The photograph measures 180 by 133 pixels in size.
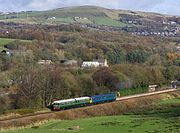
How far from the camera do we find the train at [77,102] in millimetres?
62994

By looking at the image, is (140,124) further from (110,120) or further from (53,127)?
(53,127)

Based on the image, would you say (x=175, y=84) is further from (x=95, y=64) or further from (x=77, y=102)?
(x=77, y=102)

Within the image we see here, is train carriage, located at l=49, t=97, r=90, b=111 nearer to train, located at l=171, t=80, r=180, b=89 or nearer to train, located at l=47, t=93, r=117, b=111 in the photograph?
train, located at l=47, t=93, r=117, b=111

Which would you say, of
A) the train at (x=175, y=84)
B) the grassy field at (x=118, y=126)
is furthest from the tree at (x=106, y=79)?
the grassy field at (x=118, y=126)

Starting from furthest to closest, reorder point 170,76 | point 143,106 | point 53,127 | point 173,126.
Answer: point 170,76
point 143,106
point 53,127
point 173,126

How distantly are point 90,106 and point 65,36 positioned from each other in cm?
11136

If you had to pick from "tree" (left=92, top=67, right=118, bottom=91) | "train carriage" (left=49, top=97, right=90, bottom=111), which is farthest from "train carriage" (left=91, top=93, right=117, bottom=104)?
"tree" (left=92, top=67, right=118, bottom=91)

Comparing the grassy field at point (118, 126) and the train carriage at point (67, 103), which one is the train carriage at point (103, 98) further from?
the grassy field at point (118, 126)

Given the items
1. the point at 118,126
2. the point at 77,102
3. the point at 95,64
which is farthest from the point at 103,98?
the point at 95,64

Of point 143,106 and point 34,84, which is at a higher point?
point 34,84

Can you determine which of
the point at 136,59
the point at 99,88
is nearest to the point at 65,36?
the point at 136,59

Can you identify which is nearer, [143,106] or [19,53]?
[143,106]

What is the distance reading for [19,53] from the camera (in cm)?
12469

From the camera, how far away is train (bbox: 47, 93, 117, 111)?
207 feet
